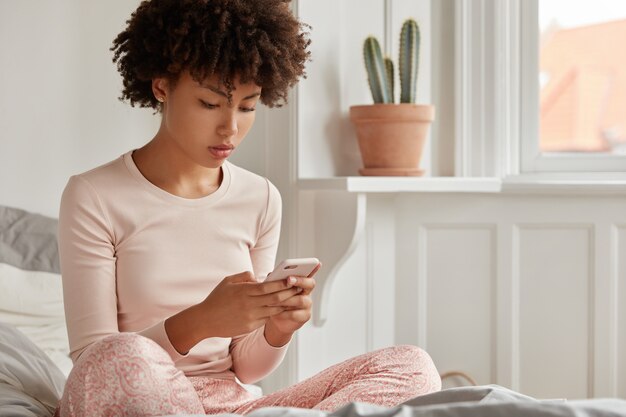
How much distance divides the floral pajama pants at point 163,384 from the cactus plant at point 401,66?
966mm

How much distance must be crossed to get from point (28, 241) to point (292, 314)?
3.03 feet

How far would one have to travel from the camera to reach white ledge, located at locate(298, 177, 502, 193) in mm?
2125

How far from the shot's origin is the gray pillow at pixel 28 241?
6.79 feet

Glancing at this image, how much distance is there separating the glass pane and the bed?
4.58 ft

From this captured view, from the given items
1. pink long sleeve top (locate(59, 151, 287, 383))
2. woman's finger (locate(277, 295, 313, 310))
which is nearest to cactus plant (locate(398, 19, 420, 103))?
pink long sleeve top (locate(59, 151, 287, 383))

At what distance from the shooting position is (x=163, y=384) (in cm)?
119

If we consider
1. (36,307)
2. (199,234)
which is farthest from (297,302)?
(36,307)

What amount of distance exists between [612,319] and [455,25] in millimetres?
888

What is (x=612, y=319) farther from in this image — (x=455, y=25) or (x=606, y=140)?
(x=455, y=25)

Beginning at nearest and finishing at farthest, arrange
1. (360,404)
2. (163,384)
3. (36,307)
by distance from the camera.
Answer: (360,404) → (163,384) → (36,307)

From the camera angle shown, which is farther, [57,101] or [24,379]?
[57,101]

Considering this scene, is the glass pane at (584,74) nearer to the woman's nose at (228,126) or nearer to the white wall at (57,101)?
the white wall at (57,101)

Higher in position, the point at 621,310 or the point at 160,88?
the point at 160,88

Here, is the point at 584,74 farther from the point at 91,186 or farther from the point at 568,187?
the point at 91,186
